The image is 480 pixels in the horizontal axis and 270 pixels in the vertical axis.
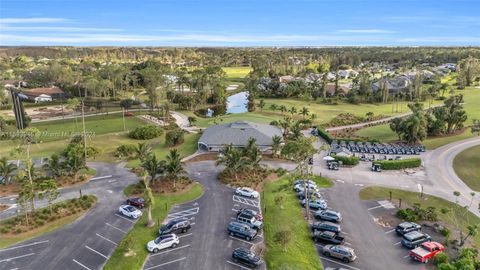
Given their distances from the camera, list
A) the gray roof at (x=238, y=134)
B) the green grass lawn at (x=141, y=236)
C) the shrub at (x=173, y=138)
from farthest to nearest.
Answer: the shrub at (x=173, y=138), the gray roof at (x=238, y=134), the green grass lawn at (x=141, y=236)

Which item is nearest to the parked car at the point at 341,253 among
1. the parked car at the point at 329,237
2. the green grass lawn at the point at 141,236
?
the parked car at the point at 329,237

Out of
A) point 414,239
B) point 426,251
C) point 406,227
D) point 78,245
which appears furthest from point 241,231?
point 426,251

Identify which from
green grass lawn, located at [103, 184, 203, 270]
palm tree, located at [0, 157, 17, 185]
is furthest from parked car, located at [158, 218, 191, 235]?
palm tree, located at [0, 157, 17, 185]

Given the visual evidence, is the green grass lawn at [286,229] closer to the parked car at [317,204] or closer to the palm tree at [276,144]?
the parked car at [317,204]

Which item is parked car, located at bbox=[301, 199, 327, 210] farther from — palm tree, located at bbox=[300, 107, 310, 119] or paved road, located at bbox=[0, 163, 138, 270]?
palm tree, located at bbox=[300, 107, 310, 119]

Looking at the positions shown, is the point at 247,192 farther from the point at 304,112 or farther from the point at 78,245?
the point at 304,112
